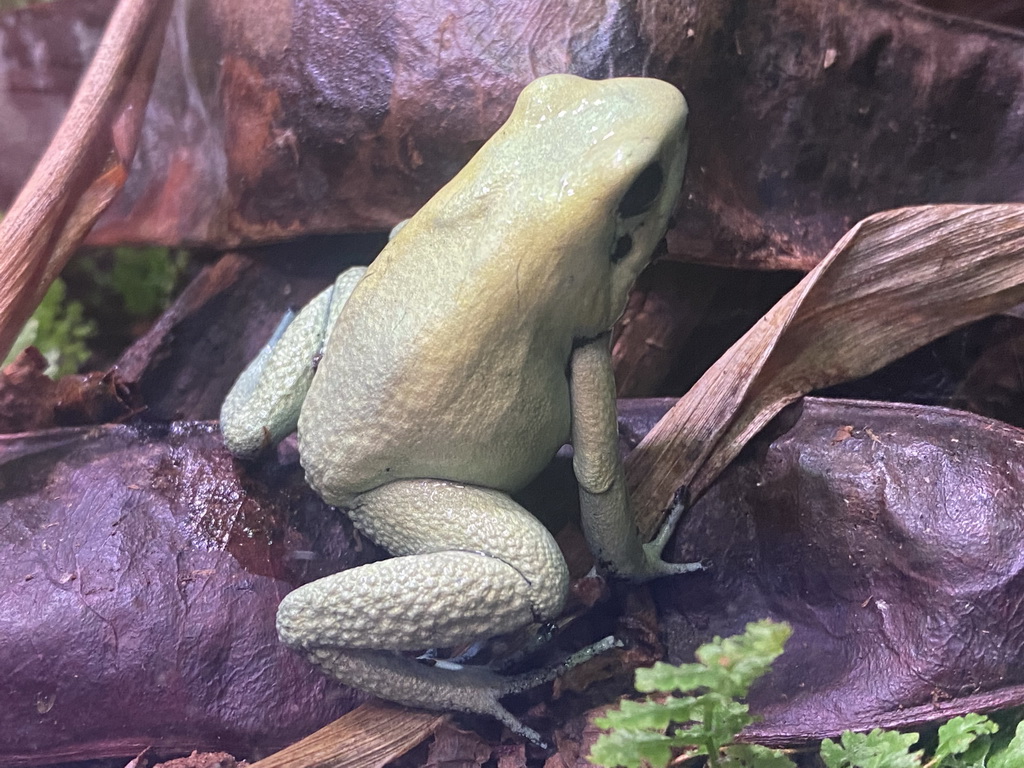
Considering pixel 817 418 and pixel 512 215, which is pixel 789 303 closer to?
pixel 817 418

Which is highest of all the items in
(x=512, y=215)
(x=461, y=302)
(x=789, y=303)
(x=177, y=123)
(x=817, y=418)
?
(x=177, y=123)

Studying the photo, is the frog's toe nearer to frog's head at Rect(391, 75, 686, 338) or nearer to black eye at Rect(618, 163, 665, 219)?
frog's head at Rect(391, 75, 686, 338)

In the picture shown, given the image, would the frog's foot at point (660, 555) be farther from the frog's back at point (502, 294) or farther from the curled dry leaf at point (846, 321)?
the frog's back at point (502, 294)

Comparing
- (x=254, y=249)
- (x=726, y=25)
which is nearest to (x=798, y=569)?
(x=726, y=25)

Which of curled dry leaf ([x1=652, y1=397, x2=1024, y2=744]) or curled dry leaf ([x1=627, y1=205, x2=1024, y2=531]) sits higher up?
curled dry leaf ([x1=627, y1=205, x2=1024, y2=531])

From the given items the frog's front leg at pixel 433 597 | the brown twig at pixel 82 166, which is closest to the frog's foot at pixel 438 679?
the frog's front leg at pixel 433 597

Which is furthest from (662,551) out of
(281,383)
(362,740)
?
(281,383)

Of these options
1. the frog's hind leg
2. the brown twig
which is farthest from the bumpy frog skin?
the brown twig
